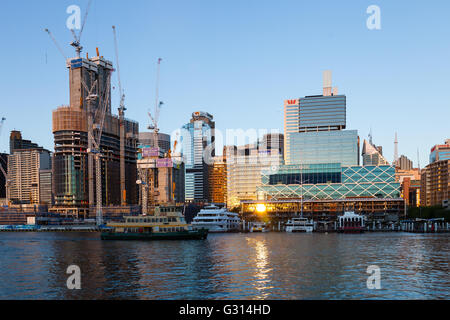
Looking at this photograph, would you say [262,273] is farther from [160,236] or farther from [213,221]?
[213,221]

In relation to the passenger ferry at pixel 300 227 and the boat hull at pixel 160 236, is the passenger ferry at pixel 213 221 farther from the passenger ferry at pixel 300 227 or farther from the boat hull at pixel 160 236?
the boat hull at pixel 160 236

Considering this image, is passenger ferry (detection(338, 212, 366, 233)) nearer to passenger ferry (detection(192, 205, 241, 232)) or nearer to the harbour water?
passenger ferry (detection(192, 205, 241, 232))

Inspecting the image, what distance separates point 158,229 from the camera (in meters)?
120

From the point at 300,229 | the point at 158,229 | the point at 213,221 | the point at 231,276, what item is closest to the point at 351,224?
the point at 300,229

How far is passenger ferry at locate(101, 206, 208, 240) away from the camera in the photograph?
11875cm

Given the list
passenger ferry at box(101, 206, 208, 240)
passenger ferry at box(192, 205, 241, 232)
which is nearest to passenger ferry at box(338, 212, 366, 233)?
passenger ferry at box(192, 205, 241, 232)

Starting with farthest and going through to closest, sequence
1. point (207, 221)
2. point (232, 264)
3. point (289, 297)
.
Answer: point (207, 221) → point (232, 264) → point (289, 297)

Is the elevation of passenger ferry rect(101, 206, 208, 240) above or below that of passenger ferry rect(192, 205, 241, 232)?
above

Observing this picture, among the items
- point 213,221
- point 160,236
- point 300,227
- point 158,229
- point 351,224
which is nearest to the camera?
point 160,236
